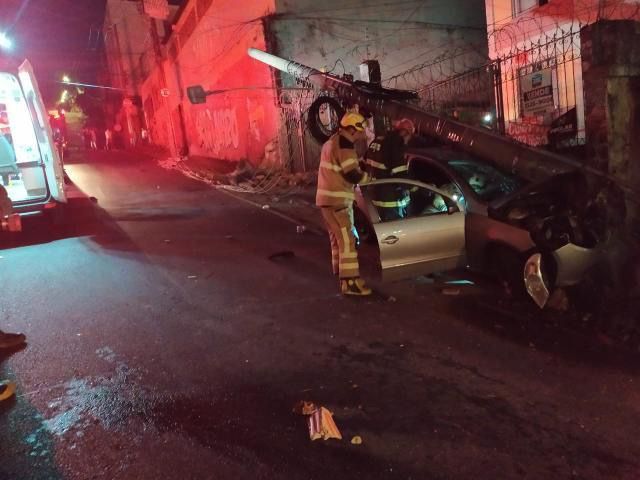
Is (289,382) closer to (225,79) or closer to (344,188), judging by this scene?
(344,188)

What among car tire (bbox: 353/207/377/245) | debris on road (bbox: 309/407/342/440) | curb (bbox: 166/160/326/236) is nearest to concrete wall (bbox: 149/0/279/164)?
curb (bbox: 166/160/326/236)

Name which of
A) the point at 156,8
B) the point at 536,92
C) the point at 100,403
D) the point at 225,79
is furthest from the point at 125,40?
the point at 100,403

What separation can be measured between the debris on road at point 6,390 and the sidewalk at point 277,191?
561 centimetres

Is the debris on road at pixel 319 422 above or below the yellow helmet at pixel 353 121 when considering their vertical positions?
below

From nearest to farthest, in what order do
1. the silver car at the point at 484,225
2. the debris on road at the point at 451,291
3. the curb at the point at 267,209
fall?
the silver car at the point at 484,225, the debris on road at the point at 451,291, the curb at the point at 267,209

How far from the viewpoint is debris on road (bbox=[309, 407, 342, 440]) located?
10.9 feet

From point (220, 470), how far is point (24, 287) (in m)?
4.87

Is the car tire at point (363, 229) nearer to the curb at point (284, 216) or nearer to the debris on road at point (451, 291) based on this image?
the curb at point (284, 216)

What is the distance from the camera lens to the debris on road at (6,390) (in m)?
3.95

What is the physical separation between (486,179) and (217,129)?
18.8 metres

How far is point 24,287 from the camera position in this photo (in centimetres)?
674

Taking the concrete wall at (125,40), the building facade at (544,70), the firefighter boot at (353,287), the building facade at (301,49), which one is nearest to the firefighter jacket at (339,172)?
the firefighter boot at (353,287)

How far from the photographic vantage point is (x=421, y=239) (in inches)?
223

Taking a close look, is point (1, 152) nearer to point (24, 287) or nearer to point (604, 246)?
point (24, 287)
